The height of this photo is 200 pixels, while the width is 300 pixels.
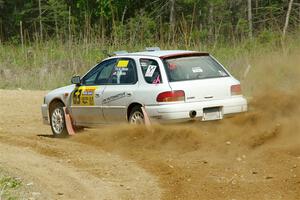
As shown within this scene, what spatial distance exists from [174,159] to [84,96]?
11.8 feet

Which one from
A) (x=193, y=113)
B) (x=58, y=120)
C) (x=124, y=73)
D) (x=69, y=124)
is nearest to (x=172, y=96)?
(x=193, y=113)

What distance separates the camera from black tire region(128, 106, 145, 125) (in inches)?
508

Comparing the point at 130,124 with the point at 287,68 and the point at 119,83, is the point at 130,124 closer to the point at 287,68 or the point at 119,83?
the point at 119,83

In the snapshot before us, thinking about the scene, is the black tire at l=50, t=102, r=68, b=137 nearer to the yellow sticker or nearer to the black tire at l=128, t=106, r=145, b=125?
the yellow sticker

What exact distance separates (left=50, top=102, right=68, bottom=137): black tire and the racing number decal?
1.54ft

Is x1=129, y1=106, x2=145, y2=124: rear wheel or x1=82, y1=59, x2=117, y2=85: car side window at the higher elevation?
x1=82, y1=59, x2=117, y2=85: car side window

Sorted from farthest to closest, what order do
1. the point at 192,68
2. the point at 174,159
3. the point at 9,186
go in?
the point at 192,68 < the point at 174,159 < the point at 9,186

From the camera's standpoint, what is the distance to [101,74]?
1425cm

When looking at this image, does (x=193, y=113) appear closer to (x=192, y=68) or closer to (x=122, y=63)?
(x=192, y=68)

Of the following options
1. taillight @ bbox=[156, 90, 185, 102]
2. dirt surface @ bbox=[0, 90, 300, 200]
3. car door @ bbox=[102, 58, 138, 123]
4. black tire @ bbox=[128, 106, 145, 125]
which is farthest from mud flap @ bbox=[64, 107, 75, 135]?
taillight @ bbox=[156, 90, 185, 102]

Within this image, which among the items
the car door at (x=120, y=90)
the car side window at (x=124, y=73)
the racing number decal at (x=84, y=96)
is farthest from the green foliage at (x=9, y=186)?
the racing number decal at (x=84, y=96)

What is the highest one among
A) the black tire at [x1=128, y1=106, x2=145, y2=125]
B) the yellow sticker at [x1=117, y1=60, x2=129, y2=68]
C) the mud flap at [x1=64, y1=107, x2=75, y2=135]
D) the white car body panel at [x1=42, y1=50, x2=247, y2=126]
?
the yellow sticker at [x1=117, y1=60, x2=129, y2=68]

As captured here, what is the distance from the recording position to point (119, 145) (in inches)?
505

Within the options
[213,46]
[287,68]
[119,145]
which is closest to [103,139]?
[119,145]
